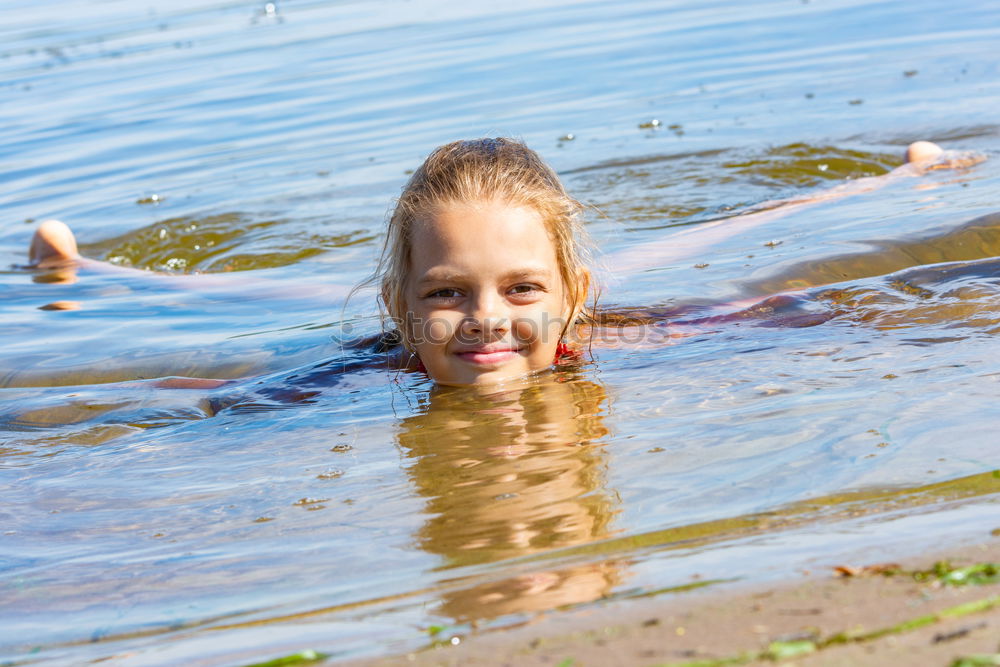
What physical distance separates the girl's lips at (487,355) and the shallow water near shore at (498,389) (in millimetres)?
118

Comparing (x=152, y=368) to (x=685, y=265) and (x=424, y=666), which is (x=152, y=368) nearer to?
(x=685, y=265)

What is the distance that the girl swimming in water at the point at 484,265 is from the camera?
406 cm

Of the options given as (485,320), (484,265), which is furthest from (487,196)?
(485,320)

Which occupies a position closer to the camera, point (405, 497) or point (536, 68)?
point (405, 497)

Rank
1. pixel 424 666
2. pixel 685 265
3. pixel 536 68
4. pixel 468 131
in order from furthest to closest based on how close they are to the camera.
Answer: pixel 536 68 < pixel 468 131 < pixel 685 265 < pixel 424 666

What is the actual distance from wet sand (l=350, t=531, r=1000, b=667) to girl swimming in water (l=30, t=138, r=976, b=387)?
2165 mm

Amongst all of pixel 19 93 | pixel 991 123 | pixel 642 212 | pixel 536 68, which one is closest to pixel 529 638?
pixel 642 212

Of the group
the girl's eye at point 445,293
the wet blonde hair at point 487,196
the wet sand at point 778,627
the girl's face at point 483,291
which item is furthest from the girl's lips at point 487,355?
the wet sand at point 778,627

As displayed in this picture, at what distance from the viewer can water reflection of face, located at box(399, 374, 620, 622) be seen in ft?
7.21

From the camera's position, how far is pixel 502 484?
305cm

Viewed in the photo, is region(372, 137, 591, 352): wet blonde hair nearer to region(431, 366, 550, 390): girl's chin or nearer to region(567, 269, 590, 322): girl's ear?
region(567, 269, 590, 322): girl's ear

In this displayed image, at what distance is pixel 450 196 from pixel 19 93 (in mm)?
11567

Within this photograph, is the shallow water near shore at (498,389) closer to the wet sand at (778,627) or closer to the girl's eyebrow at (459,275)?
the wet sand at (778,627)

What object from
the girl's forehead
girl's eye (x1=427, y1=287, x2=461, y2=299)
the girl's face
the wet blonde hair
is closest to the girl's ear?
the wet blonde hair
